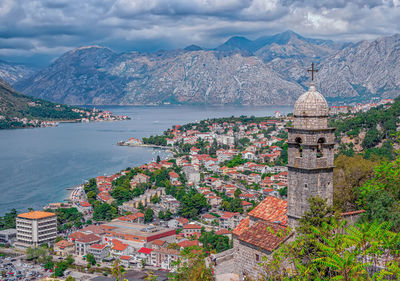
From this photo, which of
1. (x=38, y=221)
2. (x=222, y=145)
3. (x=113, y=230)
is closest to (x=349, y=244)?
(x=113, y=230)

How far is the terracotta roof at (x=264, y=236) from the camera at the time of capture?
11227 mm

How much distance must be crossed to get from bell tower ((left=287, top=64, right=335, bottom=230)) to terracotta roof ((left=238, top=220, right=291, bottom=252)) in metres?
0.43

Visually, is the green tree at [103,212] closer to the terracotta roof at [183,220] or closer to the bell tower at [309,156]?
the terracotta roof at [183,220]

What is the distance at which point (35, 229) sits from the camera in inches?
1342

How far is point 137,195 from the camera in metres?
44.1

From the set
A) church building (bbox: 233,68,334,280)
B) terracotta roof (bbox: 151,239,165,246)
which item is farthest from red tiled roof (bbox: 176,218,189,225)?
church building (bbox: 233,68,334,280)

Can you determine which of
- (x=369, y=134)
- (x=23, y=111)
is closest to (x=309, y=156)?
(x=369, y=134)

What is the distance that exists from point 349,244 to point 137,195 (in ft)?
126

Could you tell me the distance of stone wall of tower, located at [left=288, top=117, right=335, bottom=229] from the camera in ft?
36.7

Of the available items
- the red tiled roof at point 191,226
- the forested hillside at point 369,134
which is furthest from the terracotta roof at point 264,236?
the forested hillside at point 369,134

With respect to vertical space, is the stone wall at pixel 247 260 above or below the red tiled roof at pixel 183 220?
above

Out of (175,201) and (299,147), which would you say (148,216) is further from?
(299,147)

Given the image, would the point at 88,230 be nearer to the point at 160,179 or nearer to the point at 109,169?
the point at 160,179

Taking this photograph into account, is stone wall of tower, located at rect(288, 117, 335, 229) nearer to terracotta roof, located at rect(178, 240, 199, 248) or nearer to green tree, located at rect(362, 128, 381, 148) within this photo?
terracotta roof, located at rect(178, 240, 199, 248)
